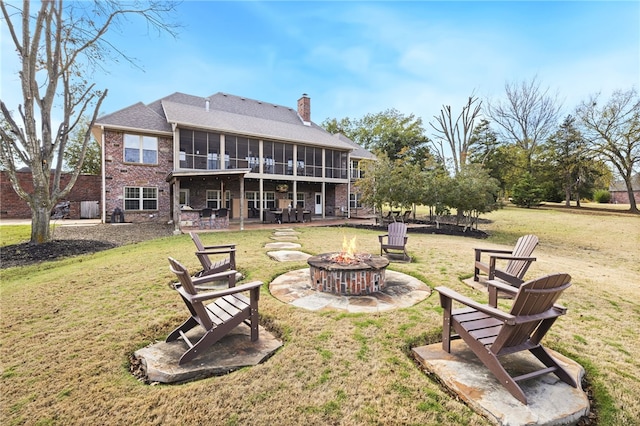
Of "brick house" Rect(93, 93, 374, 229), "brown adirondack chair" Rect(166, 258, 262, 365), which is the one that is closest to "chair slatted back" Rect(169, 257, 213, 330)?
"brown adirondack chair" Rect(166, 258, 262, 365)

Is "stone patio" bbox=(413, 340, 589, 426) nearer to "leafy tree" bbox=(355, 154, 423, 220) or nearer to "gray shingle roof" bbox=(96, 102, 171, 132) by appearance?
"leafy tree" bbox=(355, 154, 423, 220)

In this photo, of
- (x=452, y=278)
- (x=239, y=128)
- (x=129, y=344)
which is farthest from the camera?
(x=239, y=128)

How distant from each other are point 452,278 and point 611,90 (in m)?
31.6

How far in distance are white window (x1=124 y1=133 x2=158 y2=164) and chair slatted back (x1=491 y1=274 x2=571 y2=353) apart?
18.3 metres

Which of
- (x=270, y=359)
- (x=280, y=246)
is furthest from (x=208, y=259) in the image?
(x=280, y=246)

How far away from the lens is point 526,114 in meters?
33.5

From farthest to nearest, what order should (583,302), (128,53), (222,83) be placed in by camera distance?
(222,83) → (128,53) → (583,302)

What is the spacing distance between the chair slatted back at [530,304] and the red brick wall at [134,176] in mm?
17940

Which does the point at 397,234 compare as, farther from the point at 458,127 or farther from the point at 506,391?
the point at 458,127

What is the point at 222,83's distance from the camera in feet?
76.9

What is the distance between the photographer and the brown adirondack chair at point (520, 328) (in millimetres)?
2192

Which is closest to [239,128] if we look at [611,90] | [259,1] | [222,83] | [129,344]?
[222,83]

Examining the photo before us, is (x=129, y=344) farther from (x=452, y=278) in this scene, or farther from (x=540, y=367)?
(x=452, y=278)

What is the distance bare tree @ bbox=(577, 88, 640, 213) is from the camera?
2342cm
